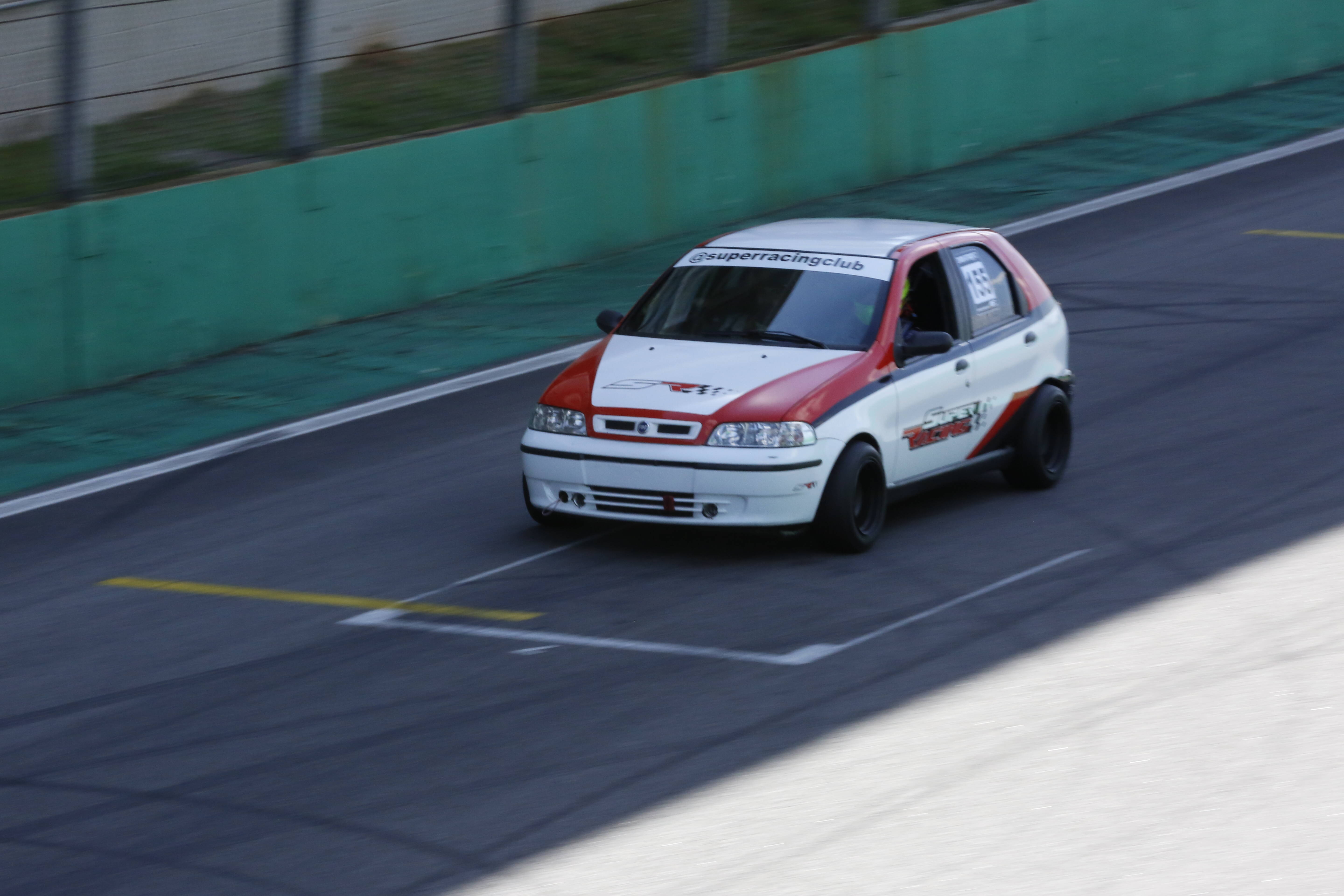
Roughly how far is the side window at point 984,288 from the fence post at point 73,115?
7.33m

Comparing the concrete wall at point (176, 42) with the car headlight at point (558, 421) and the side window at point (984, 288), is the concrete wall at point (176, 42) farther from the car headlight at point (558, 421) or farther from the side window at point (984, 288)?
the side window at point (984, 288)

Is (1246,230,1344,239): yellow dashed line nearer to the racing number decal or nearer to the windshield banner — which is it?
the racing number decal

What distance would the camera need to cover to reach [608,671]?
26.6 feet

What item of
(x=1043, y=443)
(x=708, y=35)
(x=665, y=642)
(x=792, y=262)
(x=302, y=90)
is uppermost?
(x=708, y=35)

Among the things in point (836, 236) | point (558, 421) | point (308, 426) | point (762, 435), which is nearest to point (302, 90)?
point (308, 426)

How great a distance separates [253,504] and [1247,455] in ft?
19.9

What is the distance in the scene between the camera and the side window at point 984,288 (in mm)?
10797

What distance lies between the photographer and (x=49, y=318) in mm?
14398

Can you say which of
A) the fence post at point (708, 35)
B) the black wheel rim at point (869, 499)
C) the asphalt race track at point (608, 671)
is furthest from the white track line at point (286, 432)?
the fence post at point (708, 35)

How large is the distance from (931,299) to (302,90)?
7787 millimetres

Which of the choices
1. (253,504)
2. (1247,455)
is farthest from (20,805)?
(1247,455)

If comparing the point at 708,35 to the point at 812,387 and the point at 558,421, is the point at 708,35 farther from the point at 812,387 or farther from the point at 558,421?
the point at 812,387

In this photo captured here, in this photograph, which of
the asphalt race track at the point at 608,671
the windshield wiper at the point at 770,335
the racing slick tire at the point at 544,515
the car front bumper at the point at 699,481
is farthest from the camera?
the windshield wiper at the point at 770,335

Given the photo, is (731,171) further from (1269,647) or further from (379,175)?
(1269,647)
